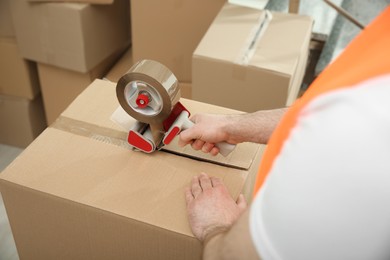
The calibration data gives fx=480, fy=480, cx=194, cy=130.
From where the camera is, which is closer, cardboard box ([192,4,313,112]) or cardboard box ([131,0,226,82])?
cardboard box ([192,4,313,112])

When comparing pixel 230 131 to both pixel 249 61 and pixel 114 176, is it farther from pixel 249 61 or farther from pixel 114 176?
pixel 249 61

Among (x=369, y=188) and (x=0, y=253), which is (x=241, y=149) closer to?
(x=369, y=188)

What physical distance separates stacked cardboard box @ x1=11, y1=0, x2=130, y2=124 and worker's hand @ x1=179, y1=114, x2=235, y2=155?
2.92 feet

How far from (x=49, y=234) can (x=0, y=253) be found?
840mm

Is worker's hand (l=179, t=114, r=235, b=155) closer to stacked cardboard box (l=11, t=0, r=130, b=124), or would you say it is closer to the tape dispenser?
the tape dispenser

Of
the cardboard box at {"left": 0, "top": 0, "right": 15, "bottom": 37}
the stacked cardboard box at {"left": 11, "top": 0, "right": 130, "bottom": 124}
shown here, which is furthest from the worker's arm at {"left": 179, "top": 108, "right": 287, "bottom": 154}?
the cardboard box at {"left": 0, "top": 0, "right": 15, "bottom": 37}

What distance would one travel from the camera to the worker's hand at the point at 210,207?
2.94 ft

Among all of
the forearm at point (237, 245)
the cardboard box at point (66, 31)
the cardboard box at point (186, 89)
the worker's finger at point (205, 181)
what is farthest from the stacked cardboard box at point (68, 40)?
the forearm at point (237, 245)

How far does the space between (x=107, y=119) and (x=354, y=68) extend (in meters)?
0.73

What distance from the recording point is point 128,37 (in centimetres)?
221

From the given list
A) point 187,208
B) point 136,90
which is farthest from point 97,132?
point 187,208

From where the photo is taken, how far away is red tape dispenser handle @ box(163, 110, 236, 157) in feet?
A: 3.52

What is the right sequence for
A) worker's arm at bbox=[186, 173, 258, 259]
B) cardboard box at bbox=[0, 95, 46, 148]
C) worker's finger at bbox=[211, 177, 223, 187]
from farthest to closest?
cardboard box at bbox=[0, 95, 46, 148] → worker's finger at bbox=[211, 177, 223, 187] → worker's arm at bbox=[186, 173, 258, 259]

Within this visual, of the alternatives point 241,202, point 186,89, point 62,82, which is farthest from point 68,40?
point 241,202
